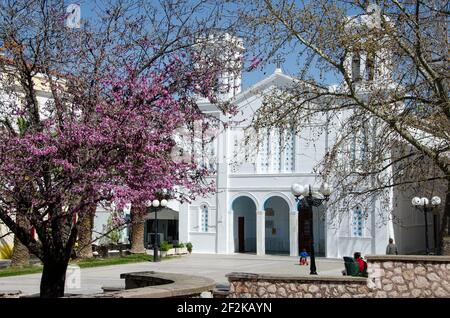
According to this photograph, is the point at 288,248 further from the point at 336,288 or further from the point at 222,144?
the point at 336,288

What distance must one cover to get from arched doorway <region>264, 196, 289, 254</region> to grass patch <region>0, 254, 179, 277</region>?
729 cm

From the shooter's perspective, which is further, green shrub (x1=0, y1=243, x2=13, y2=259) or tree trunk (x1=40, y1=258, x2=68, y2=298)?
green shrub (x1=0, y1=243, x2=13, y2=259)

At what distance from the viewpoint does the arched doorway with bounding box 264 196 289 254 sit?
38.9 meters

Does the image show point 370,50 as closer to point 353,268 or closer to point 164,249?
point 353,268

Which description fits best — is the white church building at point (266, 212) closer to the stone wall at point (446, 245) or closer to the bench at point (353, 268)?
the bench at point (353, 268)

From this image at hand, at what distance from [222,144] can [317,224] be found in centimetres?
730

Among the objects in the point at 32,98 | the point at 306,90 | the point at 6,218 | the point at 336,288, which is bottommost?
the point at 336,288

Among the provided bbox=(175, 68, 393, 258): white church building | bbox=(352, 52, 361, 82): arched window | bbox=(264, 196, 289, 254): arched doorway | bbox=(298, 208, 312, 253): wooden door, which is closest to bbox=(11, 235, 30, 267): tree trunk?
bbox=(175, 68, 393, 258): white church building

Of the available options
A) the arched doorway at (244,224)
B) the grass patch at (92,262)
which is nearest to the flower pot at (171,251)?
the grass patch at (92,262)

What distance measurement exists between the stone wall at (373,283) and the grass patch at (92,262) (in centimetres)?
1252

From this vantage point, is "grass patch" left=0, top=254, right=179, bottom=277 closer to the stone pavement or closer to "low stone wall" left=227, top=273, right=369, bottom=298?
the stone pavement

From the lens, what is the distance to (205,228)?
38.8 meters

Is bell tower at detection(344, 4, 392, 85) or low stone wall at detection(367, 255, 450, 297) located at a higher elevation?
bell tower at detection(344, 4, 392, 85)
